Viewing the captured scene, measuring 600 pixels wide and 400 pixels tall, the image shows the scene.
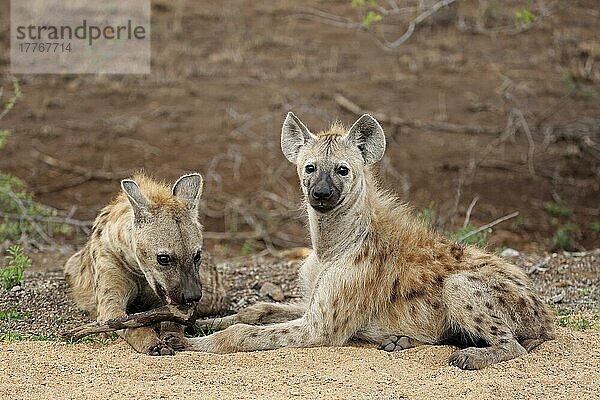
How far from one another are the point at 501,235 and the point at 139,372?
4799 mm

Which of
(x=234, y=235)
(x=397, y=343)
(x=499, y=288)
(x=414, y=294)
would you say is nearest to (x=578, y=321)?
(x=499, y=288)

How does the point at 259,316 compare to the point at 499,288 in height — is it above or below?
below

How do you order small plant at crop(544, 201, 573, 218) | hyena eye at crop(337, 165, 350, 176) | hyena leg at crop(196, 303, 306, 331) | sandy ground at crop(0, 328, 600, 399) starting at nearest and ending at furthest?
1. sandy ground at crop(0, 328, 600, 399)
2. hyena eye at crop(337, 165, 350, 176)
3. hyena leg at crop(196, 303, 306, 331)
4. small plant at crop(544, 201, 573, 218)

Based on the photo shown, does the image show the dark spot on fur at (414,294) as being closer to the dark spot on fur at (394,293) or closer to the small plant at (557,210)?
the dark spot on fur at (394,293)

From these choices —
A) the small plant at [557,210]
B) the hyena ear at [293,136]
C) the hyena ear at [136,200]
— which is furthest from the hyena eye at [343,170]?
the small plant at [557,210]

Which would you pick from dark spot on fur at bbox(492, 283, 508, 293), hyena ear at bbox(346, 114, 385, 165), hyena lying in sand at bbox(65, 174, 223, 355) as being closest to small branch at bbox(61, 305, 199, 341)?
hyena lying in sand at bbox(65, 174, 223, 355)

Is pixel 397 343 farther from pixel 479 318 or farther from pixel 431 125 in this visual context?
pixel 431 125

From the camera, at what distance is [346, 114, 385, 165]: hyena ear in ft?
18.5

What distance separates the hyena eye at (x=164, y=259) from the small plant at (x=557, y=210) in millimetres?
5153

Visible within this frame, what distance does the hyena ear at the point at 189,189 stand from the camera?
18.7ft

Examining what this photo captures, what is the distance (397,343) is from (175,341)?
1.15m

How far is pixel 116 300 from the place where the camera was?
18.6 feet

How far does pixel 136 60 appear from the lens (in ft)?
42.4

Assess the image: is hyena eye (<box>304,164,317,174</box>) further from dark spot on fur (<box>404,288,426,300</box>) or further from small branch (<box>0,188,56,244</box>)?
small branch (<box>0,188,56,244</box>)
